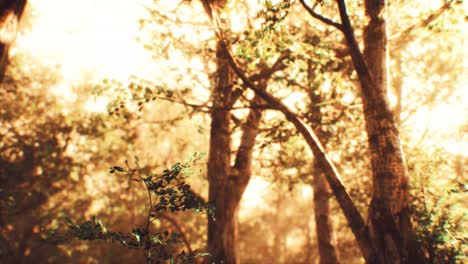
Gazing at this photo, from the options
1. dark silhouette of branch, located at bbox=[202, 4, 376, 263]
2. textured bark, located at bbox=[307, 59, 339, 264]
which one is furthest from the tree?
textured bark, located at bbox=[307, 59, 339, 264]

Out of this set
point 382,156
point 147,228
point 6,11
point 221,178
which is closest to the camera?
point 6,11

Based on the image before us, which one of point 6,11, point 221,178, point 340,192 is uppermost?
point 6,11

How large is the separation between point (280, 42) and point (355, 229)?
3359 millimetres

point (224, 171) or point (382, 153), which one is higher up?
point (382, 153)

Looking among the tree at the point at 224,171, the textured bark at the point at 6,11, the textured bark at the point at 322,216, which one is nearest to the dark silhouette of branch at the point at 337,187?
the tree at the point at 224,171

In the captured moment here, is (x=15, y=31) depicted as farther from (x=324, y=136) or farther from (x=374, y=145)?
(x=324, y=136)

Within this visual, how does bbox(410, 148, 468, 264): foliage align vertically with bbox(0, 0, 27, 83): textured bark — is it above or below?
below

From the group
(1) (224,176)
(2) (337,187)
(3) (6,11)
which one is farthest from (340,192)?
(3) (6,11)

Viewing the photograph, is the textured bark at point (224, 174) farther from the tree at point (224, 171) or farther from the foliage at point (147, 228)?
the foliage at point (147, 228)

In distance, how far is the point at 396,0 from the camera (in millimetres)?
6730

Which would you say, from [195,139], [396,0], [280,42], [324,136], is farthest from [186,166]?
[195,139]

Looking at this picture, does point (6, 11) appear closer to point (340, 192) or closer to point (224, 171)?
point (340, 192)

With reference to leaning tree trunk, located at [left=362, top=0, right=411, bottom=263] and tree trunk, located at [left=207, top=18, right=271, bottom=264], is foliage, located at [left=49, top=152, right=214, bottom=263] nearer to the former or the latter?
leaning tree trunk, located at [left=362, top=0, right=411, bottom=263]

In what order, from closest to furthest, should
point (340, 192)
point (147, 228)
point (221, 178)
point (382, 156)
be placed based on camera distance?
1. point (147, 228)
2. point (382, 156)
3. point (340, 192)
4. point (221, 178)
